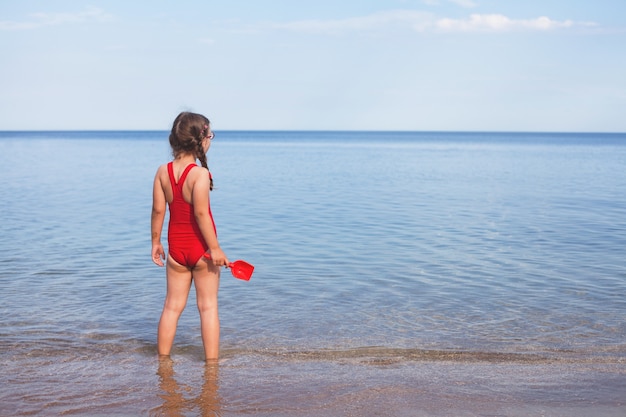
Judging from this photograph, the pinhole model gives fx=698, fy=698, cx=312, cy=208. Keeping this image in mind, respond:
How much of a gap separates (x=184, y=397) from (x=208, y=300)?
91 cm

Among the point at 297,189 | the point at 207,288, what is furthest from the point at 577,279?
the point at 297,189

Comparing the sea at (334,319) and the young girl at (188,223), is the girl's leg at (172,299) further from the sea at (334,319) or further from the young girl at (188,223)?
the sea at (334,319)

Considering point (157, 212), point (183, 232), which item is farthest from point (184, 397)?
point (157, 212)

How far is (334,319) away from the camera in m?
7.43

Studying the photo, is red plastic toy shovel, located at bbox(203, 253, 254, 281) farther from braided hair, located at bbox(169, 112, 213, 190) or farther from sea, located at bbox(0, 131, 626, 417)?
sea, located at bbox(0, 131, 626, 417)

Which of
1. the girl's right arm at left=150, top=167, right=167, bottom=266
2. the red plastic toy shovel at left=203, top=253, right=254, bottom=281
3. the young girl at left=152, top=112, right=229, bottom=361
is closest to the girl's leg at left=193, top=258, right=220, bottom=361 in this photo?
the young girl at left=152, top=112, right=229, bottom=361

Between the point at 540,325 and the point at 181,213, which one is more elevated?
the point at 181,213

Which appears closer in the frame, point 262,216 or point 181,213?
point 181,213

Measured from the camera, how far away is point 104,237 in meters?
12.9

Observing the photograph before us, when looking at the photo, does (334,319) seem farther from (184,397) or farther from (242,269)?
(184,397)

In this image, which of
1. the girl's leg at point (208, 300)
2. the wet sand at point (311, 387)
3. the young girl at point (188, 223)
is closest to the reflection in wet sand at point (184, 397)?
the wet sand at point (311, 387)

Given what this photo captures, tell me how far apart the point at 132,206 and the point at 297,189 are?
23.8ft

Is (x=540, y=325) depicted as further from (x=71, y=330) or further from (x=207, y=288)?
(x=71, y=330)

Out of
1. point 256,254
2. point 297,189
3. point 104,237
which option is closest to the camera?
point 256,254
